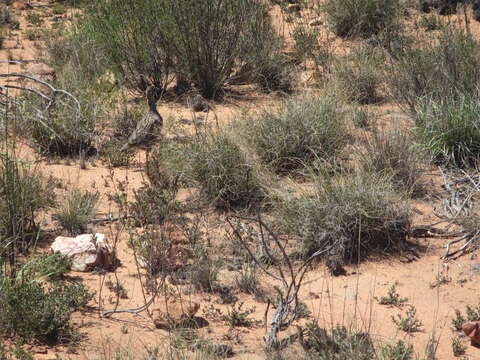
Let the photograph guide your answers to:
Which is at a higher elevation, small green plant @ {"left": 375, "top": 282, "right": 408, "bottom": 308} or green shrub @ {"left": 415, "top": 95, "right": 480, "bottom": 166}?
green shrub @ {"left": 415, "top": 95, "right": 480, "bottom": 166}

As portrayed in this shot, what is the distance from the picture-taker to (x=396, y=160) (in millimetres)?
6164

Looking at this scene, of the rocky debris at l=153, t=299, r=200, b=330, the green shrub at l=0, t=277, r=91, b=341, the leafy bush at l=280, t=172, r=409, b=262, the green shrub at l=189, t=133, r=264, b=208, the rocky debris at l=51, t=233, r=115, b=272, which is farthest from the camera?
the green shrub at l=189, t=133, r=264, b=208

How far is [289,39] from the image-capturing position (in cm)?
1151

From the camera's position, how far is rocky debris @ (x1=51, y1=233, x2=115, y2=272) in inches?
193

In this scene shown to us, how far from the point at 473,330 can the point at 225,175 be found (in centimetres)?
264

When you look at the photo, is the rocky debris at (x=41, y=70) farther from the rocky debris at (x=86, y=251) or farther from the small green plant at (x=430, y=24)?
the small green plant at (x=430, y=24)

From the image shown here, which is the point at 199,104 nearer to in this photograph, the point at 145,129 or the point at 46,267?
the point at 145,129

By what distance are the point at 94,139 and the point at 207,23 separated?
2462 mm

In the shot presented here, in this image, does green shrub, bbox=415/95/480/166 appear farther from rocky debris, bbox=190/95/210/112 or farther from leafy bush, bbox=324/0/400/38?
leafy bush, bbox=324/0/400/38

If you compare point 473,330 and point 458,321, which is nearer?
point 473,330

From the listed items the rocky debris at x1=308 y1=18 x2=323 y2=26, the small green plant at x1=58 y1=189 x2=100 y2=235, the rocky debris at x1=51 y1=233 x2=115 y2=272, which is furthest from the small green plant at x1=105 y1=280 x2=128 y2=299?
the rocky debris at x1=308 y1=18 x2=323 y2=26

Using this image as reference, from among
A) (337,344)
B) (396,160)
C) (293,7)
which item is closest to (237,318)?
(337,344)

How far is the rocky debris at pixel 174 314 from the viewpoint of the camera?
13.5 feet

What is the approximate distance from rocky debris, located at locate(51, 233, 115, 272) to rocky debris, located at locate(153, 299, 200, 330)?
886 mm
